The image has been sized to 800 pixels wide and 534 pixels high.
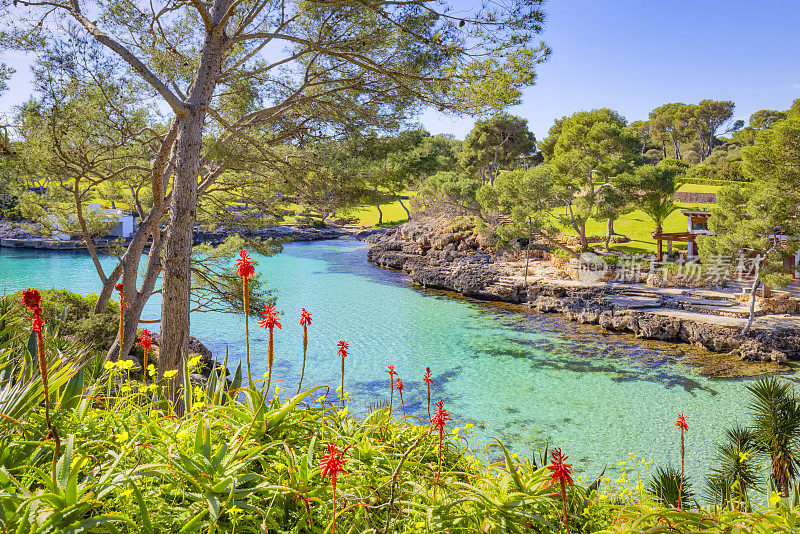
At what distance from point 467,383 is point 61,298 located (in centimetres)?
967

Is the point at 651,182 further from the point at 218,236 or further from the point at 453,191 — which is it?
the point at 218,236

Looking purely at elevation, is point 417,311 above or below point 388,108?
below

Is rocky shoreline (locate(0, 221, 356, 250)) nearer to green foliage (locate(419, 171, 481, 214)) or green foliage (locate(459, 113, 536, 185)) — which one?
green foliage (locate(419, 171, 481, 214))

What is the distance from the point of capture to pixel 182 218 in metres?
5.27

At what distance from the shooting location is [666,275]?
19.6 meters

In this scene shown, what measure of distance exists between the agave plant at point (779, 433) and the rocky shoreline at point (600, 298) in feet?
29.8

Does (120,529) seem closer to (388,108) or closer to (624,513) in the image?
(624,513)

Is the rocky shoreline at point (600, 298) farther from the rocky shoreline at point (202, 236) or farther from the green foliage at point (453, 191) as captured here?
the rocky shoreline at point (202, 236)

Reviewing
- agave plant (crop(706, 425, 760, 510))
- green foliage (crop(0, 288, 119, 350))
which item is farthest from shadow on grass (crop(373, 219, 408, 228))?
agave plant (crop(706, 425, 760, 510))

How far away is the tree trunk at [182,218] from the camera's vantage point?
5238 mm

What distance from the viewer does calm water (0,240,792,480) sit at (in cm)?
897

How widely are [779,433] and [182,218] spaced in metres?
7.06

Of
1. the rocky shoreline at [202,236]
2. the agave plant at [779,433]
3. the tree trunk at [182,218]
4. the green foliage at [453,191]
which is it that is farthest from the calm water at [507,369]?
the green foliage at [453,191]

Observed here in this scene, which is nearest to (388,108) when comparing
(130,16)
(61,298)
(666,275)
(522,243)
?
(130,16)
